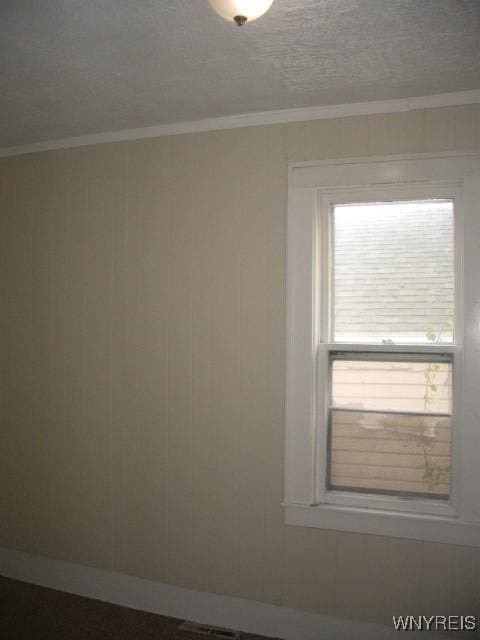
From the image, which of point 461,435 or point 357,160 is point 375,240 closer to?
point 357,160

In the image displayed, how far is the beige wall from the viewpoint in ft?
10.5

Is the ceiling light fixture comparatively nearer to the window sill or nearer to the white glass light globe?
→ the white glass light globe

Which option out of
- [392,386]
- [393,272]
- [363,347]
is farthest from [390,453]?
[393,272]

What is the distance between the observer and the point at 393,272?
3180 mm

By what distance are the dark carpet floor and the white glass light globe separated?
9.55 ft

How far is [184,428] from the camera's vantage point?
11.7 feet

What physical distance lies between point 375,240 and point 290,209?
472 millimetres

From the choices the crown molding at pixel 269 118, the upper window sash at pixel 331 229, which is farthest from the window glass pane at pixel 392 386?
the crown molding at pixel 269 118

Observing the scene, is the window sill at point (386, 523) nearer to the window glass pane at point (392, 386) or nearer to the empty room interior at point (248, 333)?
the empty room interior at point (248, 333)

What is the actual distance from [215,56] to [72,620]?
2.99 m

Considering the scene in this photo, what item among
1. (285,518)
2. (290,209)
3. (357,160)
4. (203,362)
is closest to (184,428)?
(203,362)

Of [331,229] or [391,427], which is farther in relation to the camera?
[331,229]

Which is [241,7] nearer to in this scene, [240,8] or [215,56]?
[240,8]

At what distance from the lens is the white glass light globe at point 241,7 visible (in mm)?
1881
